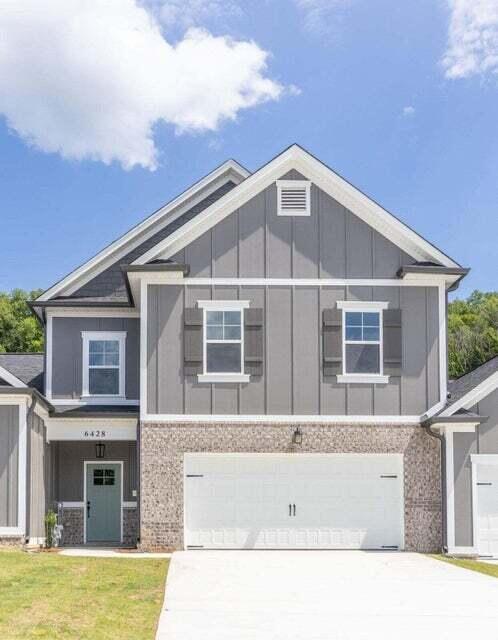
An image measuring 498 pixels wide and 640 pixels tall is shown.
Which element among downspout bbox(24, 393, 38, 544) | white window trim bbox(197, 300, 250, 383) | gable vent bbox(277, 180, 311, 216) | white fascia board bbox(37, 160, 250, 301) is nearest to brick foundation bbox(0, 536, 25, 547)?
downspout bbox(24, 393, 38, 544)

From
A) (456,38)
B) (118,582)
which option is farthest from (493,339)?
(118,582)

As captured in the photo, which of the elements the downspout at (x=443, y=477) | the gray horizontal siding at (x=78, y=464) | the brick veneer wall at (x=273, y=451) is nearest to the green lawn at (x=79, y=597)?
the brick veneer wall at (x=273, y=451)

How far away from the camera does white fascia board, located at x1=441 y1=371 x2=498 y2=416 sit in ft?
55.8

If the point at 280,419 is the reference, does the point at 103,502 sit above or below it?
below

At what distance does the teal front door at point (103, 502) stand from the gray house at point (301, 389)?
5.99 ft

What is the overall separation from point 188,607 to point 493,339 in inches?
1602

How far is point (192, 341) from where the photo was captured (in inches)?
686

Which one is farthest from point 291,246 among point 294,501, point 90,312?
point 294,501

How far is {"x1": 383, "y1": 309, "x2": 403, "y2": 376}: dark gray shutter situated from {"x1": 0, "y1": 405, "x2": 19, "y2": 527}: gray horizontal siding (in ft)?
25.4

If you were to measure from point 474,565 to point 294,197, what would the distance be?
8339 mm

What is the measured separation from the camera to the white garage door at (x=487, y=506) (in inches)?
674

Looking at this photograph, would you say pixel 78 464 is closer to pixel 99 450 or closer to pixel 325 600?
pixel 99 450

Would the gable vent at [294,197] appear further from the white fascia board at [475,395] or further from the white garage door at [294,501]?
the white garage door at [294,501]

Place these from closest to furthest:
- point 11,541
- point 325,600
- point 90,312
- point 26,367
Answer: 1. point 325,600
2. point 11,541
3. point 90,312
4. point 26,367
